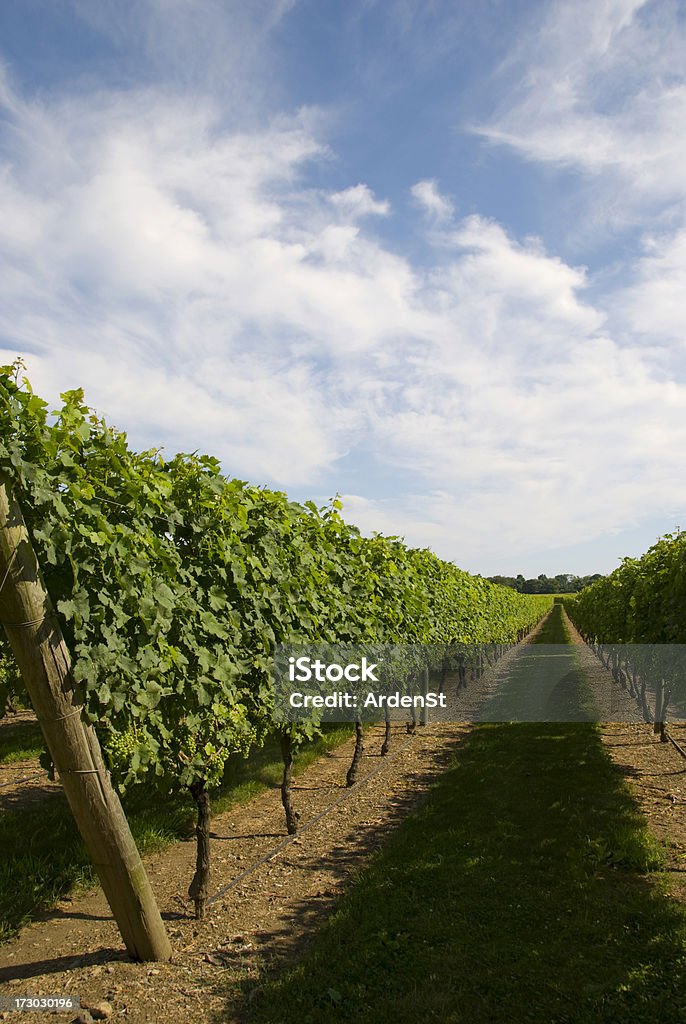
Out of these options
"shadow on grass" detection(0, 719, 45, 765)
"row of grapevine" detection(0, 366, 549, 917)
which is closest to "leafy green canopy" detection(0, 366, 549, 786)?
"row of grapevine" detection(0, 366, 549, 917)

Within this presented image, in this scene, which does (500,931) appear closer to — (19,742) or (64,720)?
(64,720)

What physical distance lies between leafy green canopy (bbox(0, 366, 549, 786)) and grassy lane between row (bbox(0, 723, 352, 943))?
4.87ft

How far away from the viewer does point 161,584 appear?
4.84m

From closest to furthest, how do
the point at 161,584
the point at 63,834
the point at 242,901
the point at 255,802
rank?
the point at 161,584 → the point at 242,901 → the point at 63,834 → the point at 255,802

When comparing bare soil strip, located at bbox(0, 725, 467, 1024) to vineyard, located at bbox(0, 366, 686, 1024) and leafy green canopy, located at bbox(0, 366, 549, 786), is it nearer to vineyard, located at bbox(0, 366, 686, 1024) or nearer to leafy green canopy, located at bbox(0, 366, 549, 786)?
vineyard, located at bbox(0, 366, 686, 1024)

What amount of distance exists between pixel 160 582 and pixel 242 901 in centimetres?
327

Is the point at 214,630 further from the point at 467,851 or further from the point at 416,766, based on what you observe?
the point at 416,766

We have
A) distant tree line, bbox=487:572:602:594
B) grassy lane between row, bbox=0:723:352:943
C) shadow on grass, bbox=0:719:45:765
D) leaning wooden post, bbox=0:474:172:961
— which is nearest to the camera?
leaning wooden post, bbox=0:474:172:961

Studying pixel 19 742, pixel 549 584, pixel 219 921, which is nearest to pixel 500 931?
pixel 219 921

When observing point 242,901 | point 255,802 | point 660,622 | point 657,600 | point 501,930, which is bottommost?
point 255,802

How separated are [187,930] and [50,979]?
1100mm

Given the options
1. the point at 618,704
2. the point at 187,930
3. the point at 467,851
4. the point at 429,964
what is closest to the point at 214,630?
the point at 187,930

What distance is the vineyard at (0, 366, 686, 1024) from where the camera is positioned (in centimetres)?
402

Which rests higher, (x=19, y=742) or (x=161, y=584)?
(x=161, y=584)
